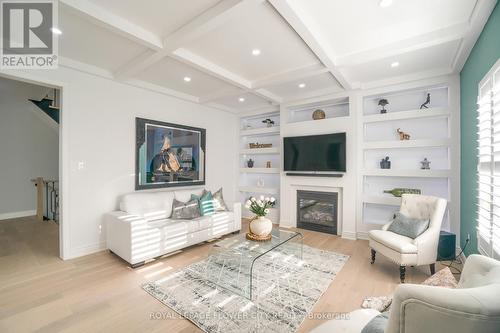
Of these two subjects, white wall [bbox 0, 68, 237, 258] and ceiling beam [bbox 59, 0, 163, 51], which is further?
white wall [bbox 0, 68, 237, 258]

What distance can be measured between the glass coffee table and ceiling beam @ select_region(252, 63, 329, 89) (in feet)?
7.82

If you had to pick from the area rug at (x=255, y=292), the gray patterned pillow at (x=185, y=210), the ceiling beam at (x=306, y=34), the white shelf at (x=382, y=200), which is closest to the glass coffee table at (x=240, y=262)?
the area rug at (x=255, y=292)

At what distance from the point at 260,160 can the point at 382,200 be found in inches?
114

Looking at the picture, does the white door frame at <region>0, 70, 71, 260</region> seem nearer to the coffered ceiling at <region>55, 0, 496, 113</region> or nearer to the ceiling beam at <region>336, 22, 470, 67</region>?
the coffered ceiling at <region>55, 0, 496, 113</region>

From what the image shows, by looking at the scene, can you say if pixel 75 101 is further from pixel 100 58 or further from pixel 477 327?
pixel 477 327

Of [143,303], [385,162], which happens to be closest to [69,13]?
[143,303]

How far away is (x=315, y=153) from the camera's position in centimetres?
445

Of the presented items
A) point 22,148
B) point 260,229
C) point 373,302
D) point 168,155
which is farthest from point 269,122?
point 22,148

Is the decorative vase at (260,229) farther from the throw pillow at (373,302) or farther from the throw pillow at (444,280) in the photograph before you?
the throw pillow at (444,280)

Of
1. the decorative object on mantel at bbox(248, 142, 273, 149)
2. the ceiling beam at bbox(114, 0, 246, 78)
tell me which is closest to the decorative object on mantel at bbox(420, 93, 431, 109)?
the decorative object on mantel at bbox(248, 142, 273, 149)

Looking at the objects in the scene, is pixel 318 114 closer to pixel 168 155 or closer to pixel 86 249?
pixel 168 155

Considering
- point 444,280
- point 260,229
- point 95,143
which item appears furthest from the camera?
point 95,143

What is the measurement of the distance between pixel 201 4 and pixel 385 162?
3.66m

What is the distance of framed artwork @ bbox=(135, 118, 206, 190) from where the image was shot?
13.0 ft
